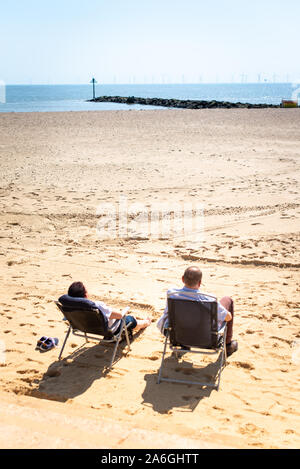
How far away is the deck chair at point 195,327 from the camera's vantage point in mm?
4848

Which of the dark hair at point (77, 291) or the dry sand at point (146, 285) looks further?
the dark hair at point (77, 291)

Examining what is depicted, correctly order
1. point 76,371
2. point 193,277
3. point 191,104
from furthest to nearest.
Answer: point 191,104, point 76,371, point 193,277

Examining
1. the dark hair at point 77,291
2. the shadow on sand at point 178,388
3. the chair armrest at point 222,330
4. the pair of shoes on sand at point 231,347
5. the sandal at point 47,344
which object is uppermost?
the dark hair at point 77,291

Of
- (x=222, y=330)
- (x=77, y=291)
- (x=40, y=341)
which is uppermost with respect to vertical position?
(x=77, y=291)

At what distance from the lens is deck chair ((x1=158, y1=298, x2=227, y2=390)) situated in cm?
485

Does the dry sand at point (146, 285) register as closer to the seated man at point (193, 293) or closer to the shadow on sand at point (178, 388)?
the shadow on sand at point (178, 388)

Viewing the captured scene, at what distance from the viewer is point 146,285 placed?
772 centimetres

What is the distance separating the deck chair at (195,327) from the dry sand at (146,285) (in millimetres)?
335

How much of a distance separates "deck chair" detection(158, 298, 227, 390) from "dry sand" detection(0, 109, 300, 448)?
1.10 feet

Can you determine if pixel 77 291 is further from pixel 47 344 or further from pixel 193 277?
pixel 193 277

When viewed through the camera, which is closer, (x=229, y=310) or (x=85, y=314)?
(x=85, y=314)

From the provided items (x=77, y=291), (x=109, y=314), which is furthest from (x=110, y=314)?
(x=77, y=291)

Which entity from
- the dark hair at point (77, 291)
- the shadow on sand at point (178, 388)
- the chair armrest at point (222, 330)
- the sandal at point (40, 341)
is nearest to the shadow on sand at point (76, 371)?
the sandal at point (40, 341)

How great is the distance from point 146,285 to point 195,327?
2.81 meters
